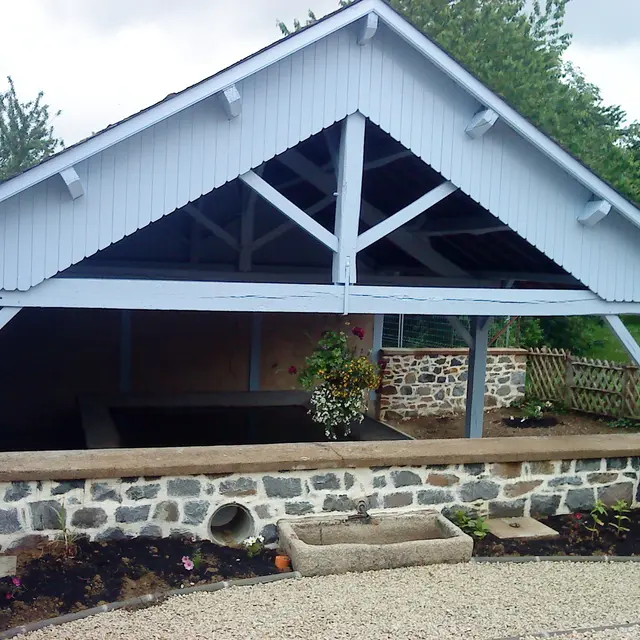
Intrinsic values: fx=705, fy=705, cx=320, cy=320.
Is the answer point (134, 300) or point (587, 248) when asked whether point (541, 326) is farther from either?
point (134, 300)

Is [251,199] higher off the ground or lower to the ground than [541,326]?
higher

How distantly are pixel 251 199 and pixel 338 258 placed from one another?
418 cm

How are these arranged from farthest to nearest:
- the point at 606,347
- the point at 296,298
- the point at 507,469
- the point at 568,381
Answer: the point at 606,347, the point at 568,381, the point at 507,469, the point at 296,298

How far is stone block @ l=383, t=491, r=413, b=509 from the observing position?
530cm

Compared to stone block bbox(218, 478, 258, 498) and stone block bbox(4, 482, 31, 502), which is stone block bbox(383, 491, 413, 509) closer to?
stone block bbox(218, 478, 258, 498)

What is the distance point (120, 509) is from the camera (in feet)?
15.6

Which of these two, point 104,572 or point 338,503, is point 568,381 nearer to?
point 338,503

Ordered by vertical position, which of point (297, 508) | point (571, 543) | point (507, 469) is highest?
point (507, 469)

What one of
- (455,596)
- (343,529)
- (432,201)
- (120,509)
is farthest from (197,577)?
(432,201)

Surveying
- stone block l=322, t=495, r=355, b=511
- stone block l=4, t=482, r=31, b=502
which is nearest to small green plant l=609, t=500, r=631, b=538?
stone block l=322, t=495, r=355, b=511

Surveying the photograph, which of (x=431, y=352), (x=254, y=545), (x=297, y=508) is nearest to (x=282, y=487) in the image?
(x=297, y=508)

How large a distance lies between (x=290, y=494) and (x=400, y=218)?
7.30 ft

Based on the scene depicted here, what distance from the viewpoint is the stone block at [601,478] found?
5.92m

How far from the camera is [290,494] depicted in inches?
200
